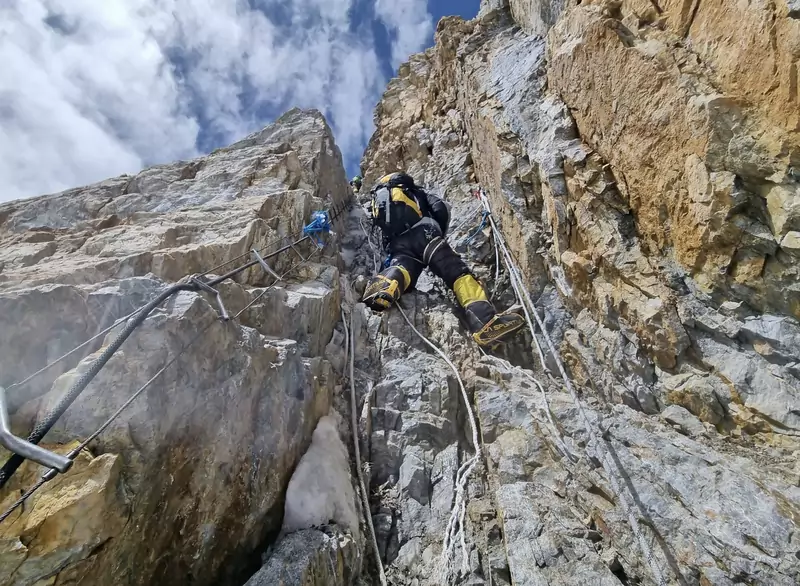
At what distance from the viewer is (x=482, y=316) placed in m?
5.61

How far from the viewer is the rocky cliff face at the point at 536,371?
255cm

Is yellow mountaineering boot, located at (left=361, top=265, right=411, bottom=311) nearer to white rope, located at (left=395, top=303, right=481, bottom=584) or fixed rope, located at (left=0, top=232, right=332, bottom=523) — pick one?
white rope, located at (left=395, top=303, right=481, bottom=584)

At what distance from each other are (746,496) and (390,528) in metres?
2.47

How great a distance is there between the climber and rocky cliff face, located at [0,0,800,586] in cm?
36

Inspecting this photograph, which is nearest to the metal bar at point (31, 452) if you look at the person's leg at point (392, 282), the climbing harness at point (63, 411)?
the climbing harness at point (63, 411)

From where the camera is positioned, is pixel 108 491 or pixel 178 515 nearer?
pixel 108 491

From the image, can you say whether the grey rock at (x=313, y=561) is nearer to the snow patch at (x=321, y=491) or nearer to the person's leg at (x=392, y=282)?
the snow patch at (x=321, y=491)

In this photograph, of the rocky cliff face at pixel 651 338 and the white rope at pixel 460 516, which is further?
the white rope at pixel 460 516

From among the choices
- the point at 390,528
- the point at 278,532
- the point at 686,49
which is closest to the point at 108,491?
the point at 278,532

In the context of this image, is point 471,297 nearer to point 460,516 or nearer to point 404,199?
point 404,199

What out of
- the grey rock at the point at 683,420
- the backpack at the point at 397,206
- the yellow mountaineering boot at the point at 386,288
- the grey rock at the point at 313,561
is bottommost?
the grey rock at the point at 313,561

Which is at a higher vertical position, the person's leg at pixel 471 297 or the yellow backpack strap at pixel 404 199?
the yellow backpack strap at pixel 404 199

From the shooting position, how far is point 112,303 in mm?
2979

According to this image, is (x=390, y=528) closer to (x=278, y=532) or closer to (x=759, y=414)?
(x=278, y=532)
